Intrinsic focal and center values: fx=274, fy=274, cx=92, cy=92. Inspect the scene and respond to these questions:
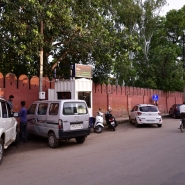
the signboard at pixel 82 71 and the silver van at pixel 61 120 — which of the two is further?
the signboard at pixel 82 71

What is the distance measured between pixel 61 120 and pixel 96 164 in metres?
3.08

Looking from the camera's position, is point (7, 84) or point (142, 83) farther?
point (142, 83)

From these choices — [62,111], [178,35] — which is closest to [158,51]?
[178,35]

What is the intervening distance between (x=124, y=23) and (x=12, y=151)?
24841 millimetres

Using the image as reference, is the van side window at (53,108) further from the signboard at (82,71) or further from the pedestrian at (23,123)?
the signboard at (82,71)

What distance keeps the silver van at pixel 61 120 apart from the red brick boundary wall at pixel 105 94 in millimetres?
3703

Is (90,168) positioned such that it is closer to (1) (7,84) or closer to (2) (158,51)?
(1) (7,84)

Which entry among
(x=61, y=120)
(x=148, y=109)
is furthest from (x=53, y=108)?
(x=148, y=109)

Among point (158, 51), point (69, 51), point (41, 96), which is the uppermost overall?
point (158, 51)

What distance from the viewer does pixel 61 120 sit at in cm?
1011

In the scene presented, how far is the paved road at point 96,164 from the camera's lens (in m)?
5.93

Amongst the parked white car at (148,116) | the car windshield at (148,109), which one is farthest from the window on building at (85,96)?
the car windshield at (148,109)

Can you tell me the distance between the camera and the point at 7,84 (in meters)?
14.3

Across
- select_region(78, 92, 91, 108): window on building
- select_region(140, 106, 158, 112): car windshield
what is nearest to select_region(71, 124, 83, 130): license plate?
select_region(78, 92, 91, 108): window on building
